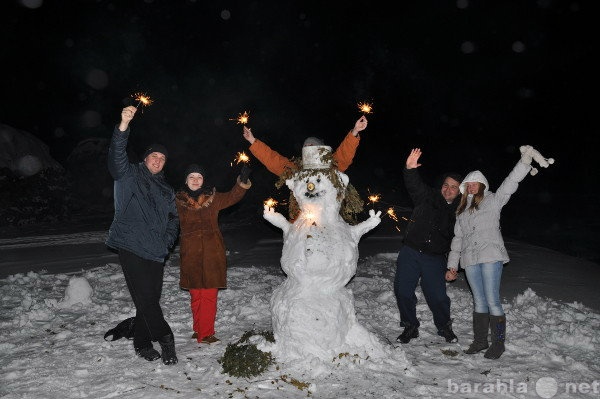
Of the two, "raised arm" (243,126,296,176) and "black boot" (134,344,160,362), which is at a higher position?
"raised arm" (243,126,296,176)

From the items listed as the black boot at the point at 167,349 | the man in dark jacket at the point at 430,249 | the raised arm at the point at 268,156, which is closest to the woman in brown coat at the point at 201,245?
the raised arm at the point at 268,156

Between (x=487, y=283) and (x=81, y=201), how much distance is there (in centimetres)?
1981

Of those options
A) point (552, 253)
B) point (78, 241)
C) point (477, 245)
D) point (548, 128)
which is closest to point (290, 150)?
point (78, 241)

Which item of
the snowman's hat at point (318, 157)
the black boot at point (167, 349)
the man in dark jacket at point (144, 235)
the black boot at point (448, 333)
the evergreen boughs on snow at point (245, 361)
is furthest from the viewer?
the black boot at point (448, 333)

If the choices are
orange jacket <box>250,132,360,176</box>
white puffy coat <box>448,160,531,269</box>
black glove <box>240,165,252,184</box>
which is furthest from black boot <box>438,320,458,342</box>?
black glove <box>240,165,252,184</box>

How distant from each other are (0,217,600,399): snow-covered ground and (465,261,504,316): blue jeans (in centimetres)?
51

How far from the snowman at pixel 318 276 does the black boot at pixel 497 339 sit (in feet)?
3.65

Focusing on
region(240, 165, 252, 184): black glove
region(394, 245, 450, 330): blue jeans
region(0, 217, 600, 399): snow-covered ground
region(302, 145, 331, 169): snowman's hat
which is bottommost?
region(0, 217, 600, 399): snow-covered ground

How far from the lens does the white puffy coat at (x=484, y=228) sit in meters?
4.07

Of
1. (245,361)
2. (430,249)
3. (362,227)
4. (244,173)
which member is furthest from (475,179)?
(245,361)

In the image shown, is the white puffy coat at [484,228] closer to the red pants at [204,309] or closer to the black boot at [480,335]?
the black boot at [480,335]

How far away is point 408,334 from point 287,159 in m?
2.40

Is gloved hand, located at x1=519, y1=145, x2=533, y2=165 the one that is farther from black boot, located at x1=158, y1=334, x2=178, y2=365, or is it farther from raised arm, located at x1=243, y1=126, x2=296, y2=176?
black boot, located at x1=158, y1=334, x2=178, y2=365

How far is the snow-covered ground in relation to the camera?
3.47m
